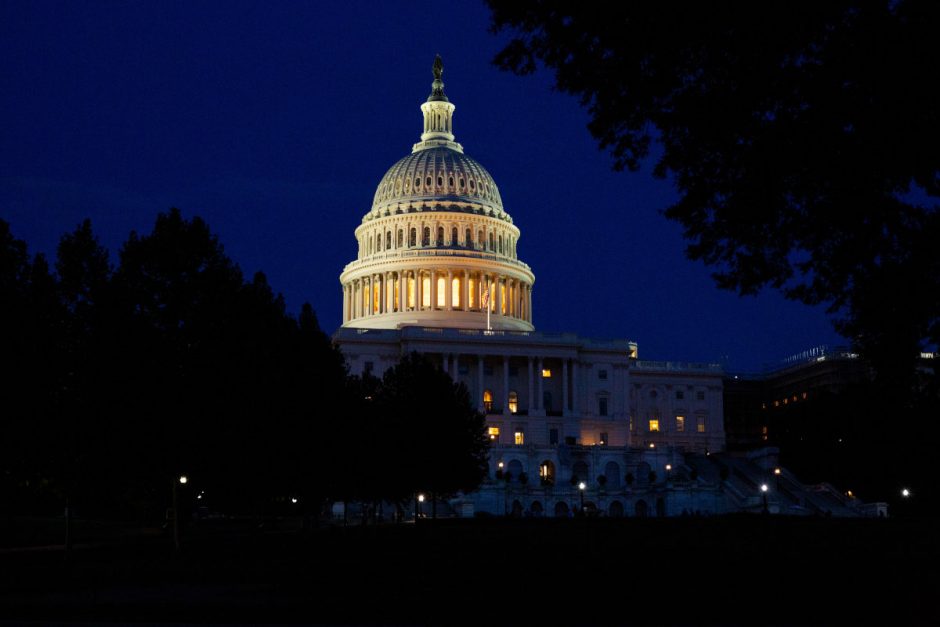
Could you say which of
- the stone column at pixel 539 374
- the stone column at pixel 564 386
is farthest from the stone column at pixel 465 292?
the stone column at pixel 564 386

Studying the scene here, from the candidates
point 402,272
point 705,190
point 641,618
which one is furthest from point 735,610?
point 402,272

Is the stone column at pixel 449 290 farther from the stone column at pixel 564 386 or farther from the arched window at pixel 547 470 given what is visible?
the arched window at pixel 547 470

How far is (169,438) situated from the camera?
45.6m

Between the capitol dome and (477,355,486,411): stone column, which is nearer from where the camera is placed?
(477,355,486,411): stone column

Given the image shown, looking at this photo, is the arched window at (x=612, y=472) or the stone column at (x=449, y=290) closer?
the arched window at (x=612, y=472)

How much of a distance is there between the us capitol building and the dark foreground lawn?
55.1 meters

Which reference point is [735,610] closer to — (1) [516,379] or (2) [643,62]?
(2) [643,62]

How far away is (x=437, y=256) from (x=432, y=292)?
5.30 meters

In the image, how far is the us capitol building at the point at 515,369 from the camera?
357ft

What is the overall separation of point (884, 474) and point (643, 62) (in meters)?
91.9

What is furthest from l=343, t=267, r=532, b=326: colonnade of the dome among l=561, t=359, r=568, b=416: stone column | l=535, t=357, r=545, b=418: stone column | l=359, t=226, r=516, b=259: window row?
l=561, t=359, r=568, b=416: stone column

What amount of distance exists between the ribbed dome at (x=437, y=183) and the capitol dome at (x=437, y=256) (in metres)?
0.15

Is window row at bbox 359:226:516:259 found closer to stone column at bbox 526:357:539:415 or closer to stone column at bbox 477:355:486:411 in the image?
stone column at bbox 477:355:486:411

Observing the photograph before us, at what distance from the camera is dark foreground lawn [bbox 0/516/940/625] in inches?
898
